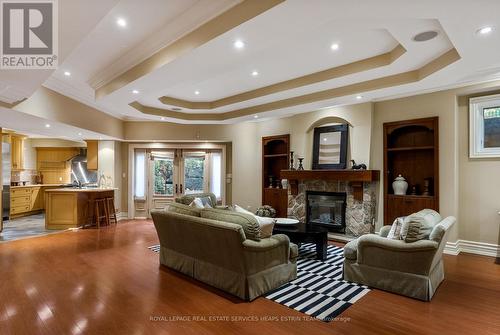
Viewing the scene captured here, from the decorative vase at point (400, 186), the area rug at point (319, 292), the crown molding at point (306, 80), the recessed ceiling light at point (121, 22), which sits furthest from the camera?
the decorative vase at point (400, 186)

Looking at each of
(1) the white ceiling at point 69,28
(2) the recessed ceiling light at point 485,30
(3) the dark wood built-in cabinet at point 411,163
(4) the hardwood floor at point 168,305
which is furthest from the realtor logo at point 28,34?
(3) the dark wood built-in cabinet at point 411,163

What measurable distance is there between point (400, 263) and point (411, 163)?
2918 millimetres

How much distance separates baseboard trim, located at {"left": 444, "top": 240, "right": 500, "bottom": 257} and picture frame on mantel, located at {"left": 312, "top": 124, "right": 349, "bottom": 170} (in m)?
2.34

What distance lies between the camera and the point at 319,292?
10.7 ft

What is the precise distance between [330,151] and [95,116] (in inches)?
222

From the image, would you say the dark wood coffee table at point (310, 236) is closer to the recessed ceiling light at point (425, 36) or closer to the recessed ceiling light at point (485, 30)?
the recessed ceiling light at point (425, 36)

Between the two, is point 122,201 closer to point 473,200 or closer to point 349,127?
point 349,127

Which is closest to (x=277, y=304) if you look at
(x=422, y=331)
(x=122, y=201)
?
(x=422, y=331)

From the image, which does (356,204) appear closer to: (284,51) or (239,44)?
(284,51)

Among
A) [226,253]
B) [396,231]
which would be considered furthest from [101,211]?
[396,231]

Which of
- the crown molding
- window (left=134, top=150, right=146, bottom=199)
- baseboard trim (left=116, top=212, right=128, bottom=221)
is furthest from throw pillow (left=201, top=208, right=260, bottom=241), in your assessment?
baseboard trim (left=116, top=212, right=128, bottom=221)

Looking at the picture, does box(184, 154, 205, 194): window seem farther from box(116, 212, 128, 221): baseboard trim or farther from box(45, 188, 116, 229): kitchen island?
box(45, 188, 116, 229): kitchen island

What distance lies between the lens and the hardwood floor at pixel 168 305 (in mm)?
2533

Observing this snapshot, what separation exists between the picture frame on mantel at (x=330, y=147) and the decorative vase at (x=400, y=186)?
41.1 inches
